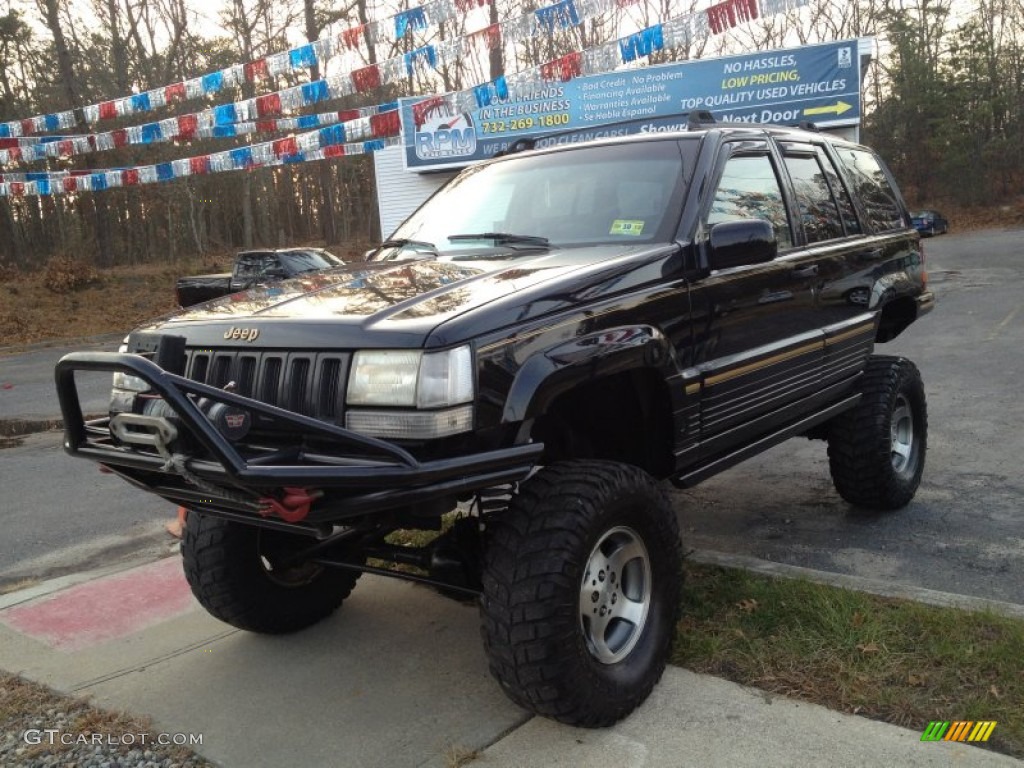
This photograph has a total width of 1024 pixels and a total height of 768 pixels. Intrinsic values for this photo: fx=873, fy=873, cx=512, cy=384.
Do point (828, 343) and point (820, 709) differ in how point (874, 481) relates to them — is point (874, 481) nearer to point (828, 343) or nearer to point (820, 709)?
point (828, 343)

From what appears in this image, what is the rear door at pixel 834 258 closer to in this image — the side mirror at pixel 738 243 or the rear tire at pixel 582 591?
the side mirror at pixel 738 243

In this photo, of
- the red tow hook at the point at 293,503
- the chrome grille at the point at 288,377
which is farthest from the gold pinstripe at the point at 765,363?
the red tow hook at the point at 293,503

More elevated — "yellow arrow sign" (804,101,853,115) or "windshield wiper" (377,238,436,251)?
"yellow arrow sign" (804,101,853,115)

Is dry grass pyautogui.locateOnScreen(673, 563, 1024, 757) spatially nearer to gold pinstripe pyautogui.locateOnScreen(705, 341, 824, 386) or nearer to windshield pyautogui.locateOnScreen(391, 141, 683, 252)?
gold pinstripe pyautogui.locateOnScreen(705, 341, 824, 386)

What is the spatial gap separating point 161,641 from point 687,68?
17180 mm

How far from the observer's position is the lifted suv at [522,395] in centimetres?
255

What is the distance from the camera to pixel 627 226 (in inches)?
144

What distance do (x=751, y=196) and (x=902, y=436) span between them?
7.01 feet

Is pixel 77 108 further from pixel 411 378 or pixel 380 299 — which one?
pixel 411 378

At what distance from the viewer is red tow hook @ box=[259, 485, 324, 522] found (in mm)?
2438

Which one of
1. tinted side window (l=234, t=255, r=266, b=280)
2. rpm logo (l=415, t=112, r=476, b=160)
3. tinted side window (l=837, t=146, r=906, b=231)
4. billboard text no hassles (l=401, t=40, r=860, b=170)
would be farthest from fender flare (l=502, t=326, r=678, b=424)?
rpm logo (l=415, t=112, r=476, b=160)

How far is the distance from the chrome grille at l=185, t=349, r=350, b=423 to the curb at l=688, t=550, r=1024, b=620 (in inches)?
89.8
